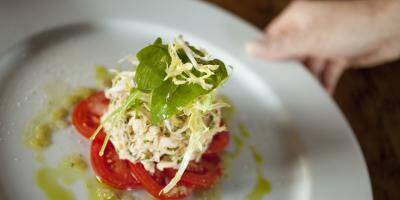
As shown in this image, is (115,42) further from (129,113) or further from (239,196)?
(239,196)

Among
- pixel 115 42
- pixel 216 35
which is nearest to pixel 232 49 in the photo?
pixel 216 35

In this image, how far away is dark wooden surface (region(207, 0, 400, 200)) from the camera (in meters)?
Result: 2.53

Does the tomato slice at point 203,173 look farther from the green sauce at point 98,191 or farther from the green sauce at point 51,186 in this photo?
the green sauce at point 51,186

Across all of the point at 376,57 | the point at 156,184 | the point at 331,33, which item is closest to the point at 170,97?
the point at 156,184

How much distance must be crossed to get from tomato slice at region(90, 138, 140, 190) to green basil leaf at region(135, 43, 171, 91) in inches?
16.9

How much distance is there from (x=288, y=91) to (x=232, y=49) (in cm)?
37

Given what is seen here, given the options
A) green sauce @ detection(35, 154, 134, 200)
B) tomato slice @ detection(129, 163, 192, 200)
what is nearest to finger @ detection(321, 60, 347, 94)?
tomato slice @ detection(129, 163, 192, 200)

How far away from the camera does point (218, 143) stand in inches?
88.7

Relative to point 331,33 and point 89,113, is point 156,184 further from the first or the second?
point 331,33

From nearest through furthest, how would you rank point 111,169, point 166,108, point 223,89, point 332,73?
point 166,108 < point 111,169 < point 223,89 < point 332,73

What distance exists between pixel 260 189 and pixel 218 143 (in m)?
0.27

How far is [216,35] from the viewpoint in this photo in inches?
105

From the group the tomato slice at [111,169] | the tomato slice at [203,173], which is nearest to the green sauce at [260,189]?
the tomato slice at [203,173]

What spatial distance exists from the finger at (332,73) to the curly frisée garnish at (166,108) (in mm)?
952
